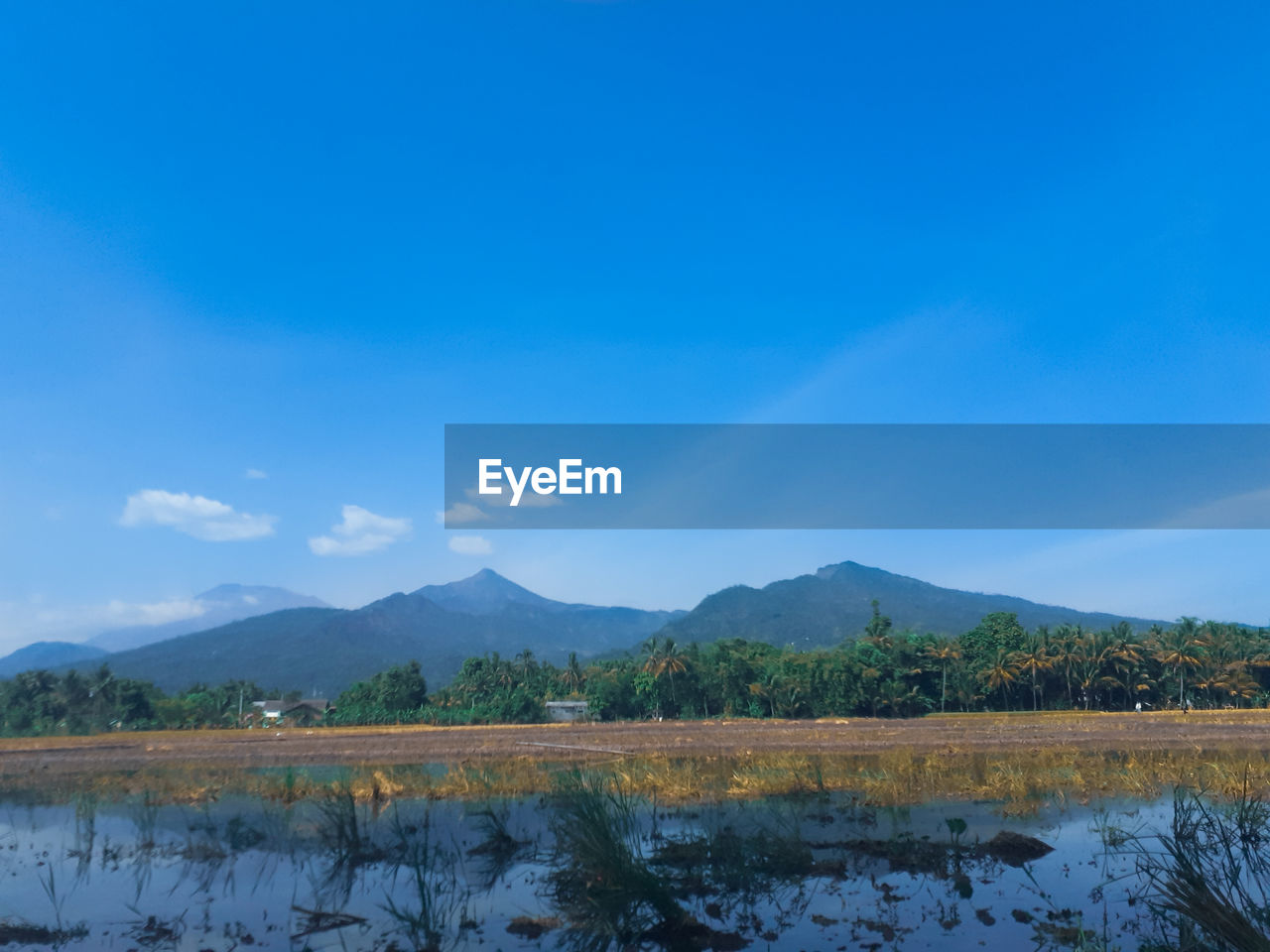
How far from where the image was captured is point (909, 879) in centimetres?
815

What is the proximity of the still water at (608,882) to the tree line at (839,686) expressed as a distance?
43.8m

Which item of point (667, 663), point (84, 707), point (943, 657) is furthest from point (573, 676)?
point (84, 707)

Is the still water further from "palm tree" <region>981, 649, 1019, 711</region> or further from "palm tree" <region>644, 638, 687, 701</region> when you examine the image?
"palm tree" <region>981, 649, 1019, 711</region>

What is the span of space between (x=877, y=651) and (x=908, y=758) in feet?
136

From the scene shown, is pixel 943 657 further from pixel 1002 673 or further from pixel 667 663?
pixel 667 663

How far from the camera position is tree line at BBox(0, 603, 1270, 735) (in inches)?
2117

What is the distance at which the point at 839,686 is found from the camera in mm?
51719

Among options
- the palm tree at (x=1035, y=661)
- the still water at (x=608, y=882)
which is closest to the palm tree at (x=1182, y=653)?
the palm tree at (x=1035, y=661)

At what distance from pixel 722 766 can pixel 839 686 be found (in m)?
36.3

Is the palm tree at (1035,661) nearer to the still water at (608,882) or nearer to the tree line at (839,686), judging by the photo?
the tree line at (839,686)

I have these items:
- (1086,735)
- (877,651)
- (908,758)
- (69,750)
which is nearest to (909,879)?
(908,758)

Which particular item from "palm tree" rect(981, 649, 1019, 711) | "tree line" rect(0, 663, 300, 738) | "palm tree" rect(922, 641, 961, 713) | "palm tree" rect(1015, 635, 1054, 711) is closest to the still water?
"palm tree" rect(922, 641, 961, 713)

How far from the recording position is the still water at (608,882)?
6738mm

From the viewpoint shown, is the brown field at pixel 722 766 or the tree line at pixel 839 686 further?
the tree line at pixel 839 686
